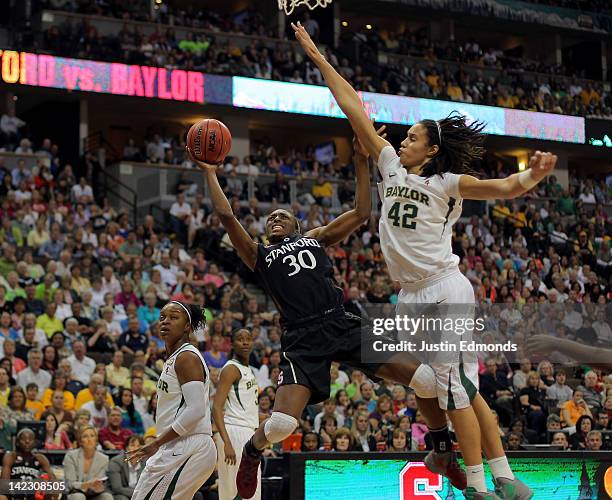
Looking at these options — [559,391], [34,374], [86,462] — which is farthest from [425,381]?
[559,391]

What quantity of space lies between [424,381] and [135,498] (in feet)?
8.17

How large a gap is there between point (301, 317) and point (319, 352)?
28cm

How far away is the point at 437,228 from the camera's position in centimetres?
689

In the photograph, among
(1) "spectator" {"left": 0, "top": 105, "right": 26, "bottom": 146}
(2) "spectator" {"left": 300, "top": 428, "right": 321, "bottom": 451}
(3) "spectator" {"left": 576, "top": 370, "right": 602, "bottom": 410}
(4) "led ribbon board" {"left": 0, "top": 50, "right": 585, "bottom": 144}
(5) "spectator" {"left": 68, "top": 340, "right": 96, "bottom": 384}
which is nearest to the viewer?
(2) "spectator" {"left": 300, "top": 428, "right": 321, "bottom": 451}

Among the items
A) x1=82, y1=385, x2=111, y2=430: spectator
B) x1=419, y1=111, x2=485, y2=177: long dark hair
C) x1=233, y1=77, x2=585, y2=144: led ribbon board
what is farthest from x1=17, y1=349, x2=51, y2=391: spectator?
x1=233, y1=77, x2=585, y2=144: led ribbon board

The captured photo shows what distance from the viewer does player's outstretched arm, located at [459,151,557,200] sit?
6.19 metres

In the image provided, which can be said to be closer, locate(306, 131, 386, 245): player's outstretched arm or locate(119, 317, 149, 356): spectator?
locate(306, 131, 386, 245): player's outstretched arm

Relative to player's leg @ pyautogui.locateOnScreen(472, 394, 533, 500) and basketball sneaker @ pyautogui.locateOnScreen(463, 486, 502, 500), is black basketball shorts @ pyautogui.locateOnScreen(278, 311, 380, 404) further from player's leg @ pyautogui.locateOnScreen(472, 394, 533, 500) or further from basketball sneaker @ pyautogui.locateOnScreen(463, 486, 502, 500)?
basketball sneaker @ pyautogui.locateOnScreen(463, 486, 502, 500)

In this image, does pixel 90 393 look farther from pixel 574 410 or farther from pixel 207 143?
pixel 207 143

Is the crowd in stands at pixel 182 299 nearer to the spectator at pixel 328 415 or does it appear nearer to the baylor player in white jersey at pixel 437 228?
the spectator at pixel 328 415

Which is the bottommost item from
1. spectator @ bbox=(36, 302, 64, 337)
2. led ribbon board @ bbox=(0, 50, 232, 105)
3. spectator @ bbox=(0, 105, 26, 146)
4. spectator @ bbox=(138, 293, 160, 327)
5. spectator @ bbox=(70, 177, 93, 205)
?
spectator @ bbox=(36, 302, 64, 337)

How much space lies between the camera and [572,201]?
96.9 ft

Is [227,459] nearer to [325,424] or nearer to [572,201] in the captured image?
[325,424]

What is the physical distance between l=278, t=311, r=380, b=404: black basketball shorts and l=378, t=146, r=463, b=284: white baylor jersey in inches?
26.5
